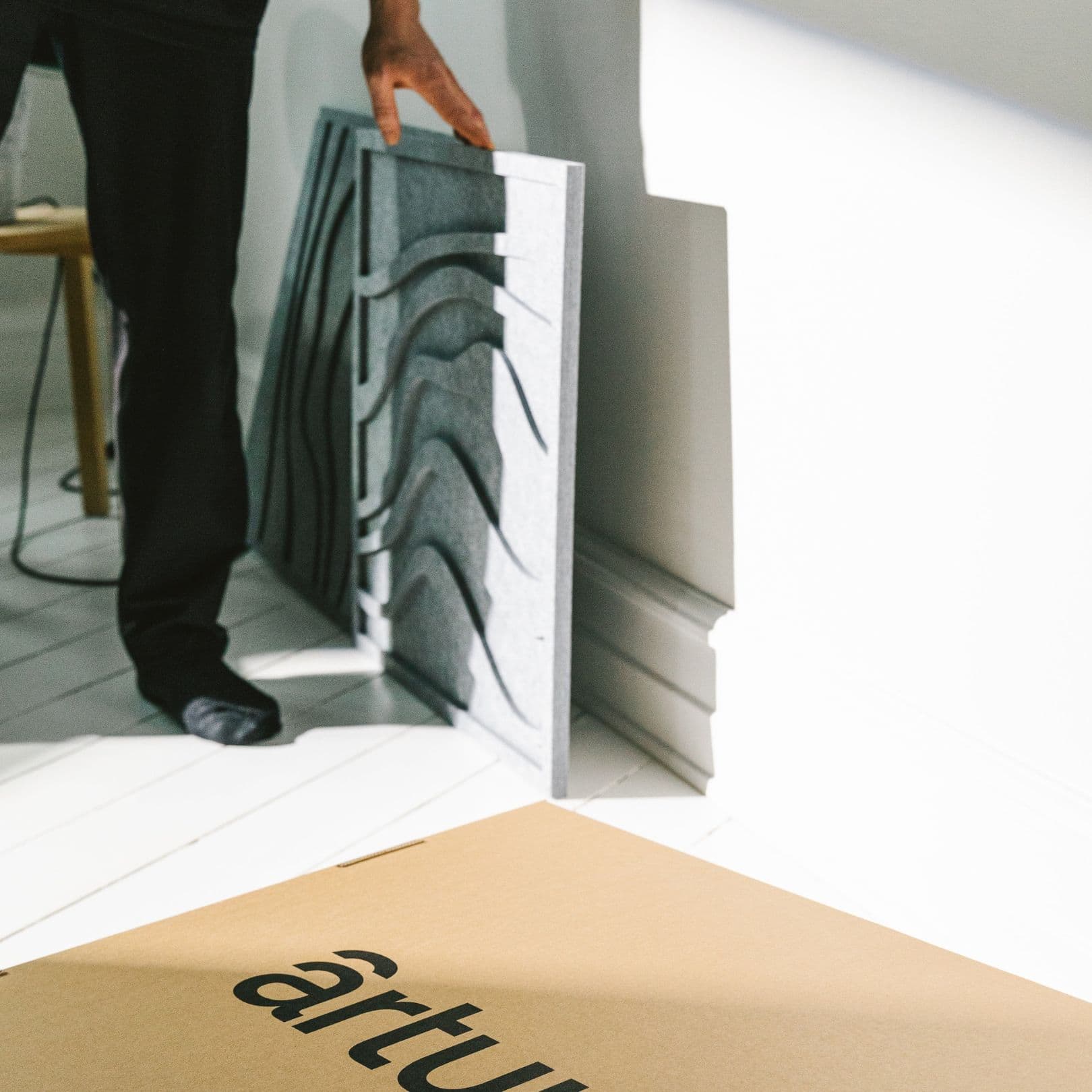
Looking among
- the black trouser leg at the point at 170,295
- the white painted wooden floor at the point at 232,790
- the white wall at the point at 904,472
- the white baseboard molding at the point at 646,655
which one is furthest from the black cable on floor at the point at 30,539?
the white wall at the point at 904,472

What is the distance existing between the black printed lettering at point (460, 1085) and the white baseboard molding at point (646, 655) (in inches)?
20.2

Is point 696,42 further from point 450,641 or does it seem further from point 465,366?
point 450,641

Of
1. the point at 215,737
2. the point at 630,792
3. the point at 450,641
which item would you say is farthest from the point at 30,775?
the point at 630,792

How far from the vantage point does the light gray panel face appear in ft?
4.31

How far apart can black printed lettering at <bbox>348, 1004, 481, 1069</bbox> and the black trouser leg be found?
71 cm

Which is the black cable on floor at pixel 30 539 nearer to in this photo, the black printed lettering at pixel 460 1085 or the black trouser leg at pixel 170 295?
the black trouser leg at pixel 170 295

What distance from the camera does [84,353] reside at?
7.20 feet

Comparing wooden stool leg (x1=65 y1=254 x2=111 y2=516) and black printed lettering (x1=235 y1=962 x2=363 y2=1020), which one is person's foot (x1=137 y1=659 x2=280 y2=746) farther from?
wooden stool leg (x1=65 y1=254 x2=111 y2=516)

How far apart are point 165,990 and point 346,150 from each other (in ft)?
3.90

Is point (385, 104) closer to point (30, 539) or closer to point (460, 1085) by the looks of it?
point (460, 1085)

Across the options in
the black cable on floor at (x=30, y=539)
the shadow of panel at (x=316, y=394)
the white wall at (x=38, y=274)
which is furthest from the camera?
the white wall at (x=38, y=274)

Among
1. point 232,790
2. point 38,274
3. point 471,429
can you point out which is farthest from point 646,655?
point 38,274

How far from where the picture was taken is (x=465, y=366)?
147 cm

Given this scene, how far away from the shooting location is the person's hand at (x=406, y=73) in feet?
4.58
